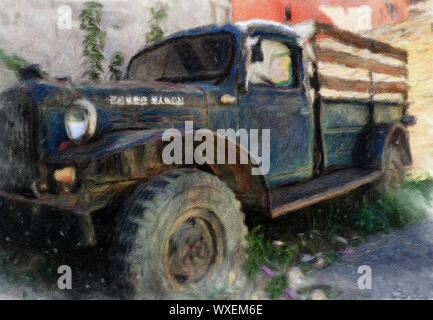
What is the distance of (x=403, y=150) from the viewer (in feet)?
15.6

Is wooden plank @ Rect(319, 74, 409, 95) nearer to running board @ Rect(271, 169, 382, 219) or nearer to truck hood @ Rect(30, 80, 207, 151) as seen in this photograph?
running board @ Rect(271, 169, 382, 219)

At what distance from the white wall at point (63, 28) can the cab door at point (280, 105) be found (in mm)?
3499

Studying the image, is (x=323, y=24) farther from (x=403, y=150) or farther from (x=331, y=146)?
(x=403, y=150)

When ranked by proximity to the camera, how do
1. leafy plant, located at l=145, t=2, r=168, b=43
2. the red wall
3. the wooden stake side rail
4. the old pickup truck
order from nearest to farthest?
the old pickup truck < the wooden stake side rail < leafy plant, located at l=145, t=2, r=168, b=43 < the red wall

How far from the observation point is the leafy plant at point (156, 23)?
6355mm

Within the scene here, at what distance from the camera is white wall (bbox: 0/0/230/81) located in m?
5.18

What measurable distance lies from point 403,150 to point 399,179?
1.19 feet

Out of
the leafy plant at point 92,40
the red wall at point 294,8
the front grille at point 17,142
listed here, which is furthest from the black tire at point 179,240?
the red wall at point 294,8

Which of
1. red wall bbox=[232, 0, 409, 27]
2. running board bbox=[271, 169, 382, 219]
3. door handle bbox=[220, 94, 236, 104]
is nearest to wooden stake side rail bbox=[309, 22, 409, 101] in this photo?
running board bbox=[271, 169, 382, 219]

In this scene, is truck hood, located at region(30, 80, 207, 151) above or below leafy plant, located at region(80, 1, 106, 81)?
below

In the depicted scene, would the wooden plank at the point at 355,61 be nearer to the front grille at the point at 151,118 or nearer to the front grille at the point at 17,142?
the front grille at the point at 151,118

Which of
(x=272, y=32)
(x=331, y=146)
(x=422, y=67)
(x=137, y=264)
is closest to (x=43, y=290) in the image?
(x=137, y=264)

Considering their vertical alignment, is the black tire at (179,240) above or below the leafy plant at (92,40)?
below

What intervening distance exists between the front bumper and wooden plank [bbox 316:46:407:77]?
2.63 metres
